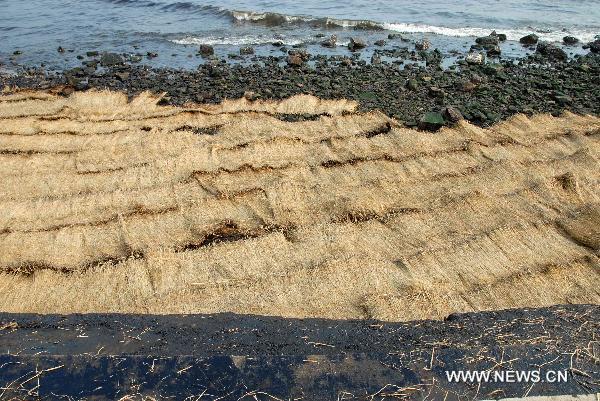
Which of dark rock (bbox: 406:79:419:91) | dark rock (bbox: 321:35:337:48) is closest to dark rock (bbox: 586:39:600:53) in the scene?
dark rock (bbox: 406:79:419:91)

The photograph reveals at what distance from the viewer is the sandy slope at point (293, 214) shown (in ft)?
20.6

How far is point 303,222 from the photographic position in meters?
7.72

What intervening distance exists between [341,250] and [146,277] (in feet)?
8.24

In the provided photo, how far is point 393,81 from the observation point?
1513 centimetres

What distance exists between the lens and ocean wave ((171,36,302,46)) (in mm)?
21062

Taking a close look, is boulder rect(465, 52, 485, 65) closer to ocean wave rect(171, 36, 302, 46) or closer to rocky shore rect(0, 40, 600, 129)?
rocky shore rect(0, 40, 600, 129)

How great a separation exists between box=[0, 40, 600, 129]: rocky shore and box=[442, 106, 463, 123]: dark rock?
0.9 inches

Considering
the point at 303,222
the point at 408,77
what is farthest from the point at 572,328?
the point at 408,77

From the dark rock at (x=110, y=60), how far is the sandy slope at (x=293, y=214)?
6482 millimetres

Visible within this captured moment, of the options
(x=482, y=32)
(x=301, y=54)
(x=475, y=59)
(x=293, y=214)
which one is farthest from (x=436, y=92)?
(x=482, y=32)

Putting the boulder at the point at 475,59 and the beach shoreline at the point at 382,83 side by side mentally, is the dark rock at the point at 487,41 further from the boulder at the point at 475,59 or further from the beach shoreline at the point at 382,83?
the boulder at the point at 475,59

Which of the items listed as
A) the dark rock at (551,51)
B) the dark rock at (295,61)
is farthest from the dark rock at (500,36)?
the dark rock at (295,61)

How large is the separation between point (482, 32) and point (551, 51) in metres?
4.55

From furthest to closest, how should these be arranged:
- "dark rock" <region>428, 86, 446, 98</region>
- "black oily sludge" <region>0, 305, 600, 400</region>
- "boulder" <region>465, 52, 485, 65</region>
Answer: "boulder" <region>465, 52, 485, 65</region> → "dark rock" <region>428, 86, 446, 98</region> → "black oily sludge" <region>0, 305, 600, 400</region>
